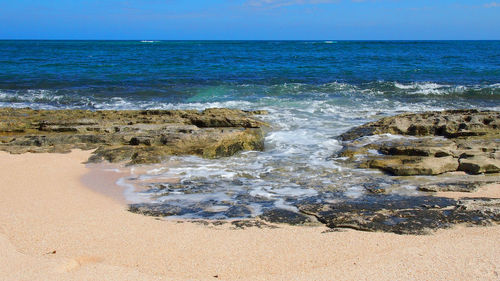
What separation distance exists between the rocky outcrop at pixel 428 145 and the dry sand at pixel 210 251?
2310mm

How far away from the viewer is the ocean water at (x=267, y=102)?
603cm

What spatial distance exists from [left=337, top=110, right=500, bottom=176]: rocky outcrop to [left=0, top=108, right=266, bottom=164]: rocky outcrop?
2142 mm

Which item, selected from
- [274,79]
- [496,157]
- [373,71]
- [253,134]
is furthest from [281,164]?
[373,71]

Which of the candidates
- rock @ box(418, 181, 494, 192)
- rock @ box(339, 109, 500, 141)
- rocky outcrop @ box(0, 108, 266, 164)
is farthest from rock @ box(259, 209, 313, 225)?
rock @ box(339, 109, 500, 141)

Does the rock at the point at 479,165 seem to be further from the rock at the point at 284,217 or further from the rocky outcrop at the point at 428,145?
the rock at the point at 284,217

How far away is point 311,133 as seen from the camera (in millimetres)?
9820

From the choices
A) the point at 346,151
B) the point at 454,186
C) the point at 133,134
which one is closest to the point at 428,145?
the point at 346,151

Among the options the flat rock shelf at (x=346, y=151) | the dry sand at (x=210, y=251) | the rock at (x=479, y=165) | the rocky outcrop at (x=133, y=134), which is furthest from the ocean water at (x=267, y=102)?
the rock at (x=479, y=165)

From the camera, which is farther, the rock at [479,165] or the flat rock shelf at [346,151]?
the rock at [479,165]

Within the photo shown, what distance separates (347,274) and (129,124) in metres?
7.11

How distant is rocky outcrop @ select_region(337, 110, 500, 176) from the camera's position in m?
6.73

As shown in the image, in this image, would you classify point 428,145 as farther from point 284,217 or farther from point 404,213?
point 284,217

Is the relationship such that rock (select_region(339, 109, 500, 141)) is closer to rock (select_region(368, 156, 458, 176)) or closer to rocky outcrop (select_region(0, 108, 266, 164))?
rock (select_region(368, 156, 458, 176))

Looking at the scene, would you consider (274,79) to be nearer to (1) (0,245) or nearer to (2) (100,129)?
(2) (100,129)
